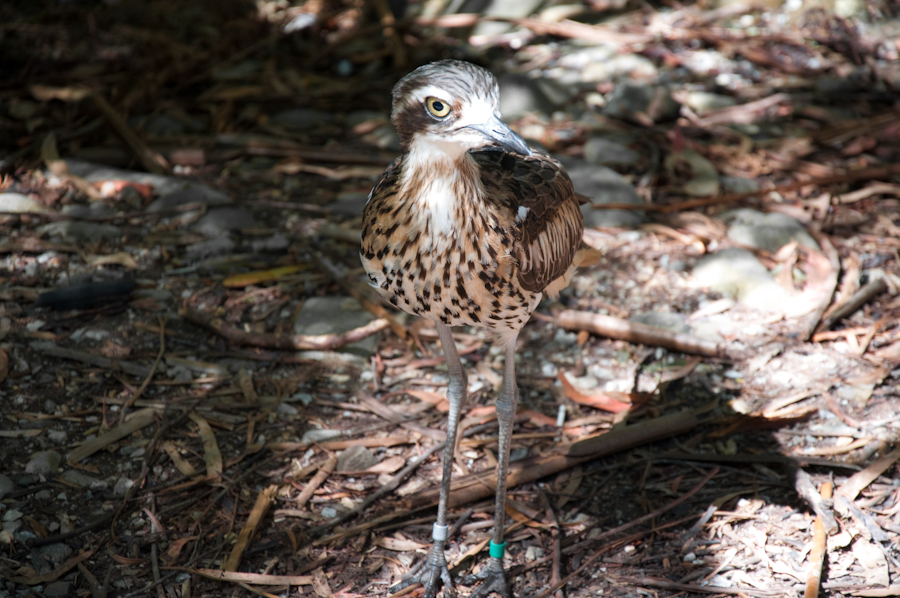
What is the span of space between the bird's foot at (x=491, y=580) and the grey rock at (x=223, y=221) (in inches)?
100

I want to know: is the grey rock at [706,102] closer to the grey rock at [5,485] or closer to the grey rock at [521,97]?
the grey rock at [521,97]

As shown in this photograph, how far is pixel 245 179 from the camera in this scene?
516 centimetres

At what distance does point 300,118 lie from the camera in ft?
19.1

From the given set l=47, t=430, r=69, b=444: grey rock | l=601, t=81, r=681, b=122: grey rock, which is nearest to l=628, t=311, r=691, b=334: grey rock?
l=601, t=81, r=681, b=122: grey rock

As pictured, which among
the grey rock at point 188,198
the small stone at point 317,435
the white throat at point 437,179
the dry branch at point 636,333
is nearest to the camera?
the white throat at point 437,179

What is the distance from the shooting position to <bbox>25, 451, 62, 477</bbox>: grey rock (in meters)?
3.15

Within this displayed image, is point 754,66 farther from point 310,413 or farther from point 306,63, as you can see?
point 310,413

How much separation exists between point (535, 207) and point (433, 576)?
1407 mm

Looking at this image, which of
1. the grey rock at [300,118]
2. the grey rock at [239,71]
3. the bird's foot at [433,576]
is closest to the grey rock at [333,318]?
the bird's foot at [433,576]

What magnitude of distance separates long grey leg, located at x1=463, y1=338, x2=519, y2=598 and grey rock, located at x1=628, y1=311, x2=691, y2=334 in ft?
4.35

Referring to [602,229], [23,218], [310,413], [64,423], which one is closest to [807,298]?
[602,229]

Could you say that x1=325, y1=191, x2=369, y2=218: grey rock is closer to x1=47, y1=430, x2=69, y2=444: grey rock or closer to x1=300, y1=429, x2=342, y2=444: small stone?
x1=300, y1=429, x2=342, y2=444: small stone

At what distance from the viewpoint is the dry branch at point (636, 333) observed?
12.7ft

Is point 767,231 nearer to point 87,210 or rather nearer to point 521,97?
point 521,97
